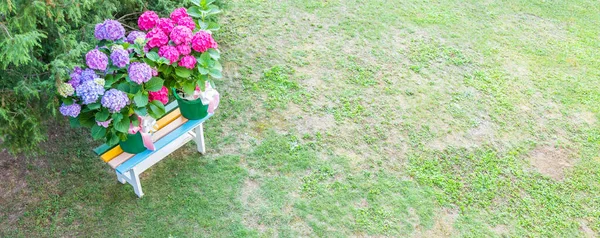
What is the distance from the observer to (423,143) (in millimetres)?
3871

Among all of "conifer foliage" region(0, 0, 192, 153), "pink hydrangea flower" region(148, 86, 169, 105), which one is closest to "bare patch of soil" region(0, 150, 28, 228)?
"conifer foliage" region(0, 0, 192, 153)

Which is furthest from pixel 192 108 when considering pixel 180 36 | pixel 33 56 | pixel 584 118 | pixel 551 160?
pixel 584 118

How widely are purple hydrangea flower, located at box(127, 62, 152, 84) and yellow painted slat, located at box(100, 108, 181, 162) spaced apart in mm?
574

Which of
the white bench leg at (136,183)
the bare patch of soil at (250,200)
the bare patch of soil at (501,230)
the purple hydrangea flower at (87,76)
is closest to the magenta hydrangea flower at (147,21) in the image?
the purple hydrangea flower at (87,76)

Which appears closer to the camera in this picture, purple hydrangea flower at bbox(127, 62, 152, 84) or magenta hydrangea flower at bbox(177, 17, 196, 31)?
purple hydrangea flower at bbox(127, 62, 152, 84)

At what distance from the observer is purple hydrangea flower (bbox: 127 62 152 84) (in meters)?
2.70

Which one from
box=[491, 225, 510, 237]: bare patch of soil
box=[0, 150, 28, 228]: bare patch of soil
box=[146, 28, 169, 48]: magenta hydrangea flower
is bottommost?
box=[0, 150, 28, 228]: bare patch of soil

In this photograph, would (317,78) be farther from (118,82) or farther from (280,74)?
(118,82)

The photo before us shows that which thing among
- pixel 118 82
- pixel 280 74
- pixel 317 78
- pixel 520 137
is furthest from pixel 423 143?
pixel 118 82

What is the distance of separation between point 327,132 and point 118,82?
169 centimetres

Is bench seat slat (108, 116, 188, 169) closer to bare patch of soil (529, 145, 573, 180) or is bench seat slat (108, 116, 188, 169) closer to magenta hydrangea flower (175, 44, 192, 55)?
magenta hydrangea flower (175, 44, 192, 55)

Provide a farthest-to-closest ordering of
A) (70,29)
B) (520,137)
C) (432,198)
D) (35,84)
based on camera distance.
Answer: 1. (520,137)
2. (432,198)
3. (70,29)
4. (35,84)

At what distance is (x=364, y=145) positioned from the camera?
3814mm

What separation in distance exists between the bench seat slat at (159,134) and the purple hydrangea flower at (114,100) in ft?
1.52
